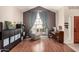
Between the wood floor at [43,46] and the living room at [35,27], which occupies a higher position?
the living room at [35,27]

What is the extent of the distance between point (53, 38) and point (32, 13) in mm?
769

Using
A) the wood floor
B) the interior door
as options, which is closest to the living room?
the wood floor

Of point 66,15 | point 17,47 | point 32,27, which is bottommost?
point 17,47

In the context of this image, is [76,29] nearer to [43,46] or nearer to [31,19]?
[43,46]

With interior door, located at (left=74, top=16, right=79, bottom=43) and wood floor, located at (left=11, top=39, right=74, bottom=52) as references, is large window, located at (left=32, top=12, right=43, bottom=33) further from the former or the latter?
interior door, located at (left=74, top=16, right=79, bottom=43)

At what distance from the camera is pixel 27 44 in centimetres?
341

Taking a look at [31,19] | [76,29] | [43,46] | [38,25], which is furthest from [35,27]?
[76,29]

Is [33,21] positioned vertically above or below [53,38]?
above

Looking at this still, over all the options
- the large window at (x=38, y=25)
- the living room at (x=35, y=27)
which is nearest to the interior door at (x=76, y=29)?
the living room at (x=35, y=27)

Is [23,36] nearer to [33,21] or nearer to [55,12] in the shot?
[33,21]

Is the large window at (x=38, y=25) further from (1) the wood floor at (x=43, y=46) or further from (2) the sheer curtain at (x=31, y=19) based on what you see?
(1) the wood floor at (x=43, y=46)

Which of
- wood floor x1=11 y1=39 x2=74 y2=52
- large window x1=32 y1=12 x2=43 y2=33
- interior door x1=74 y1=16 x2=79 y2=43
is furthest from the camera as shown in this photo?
interior door x1=74 y1=16 x2=79 y2=43

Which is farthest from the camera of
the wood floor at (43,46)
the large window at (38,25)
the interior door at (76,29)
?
the interior door at (76,29)
